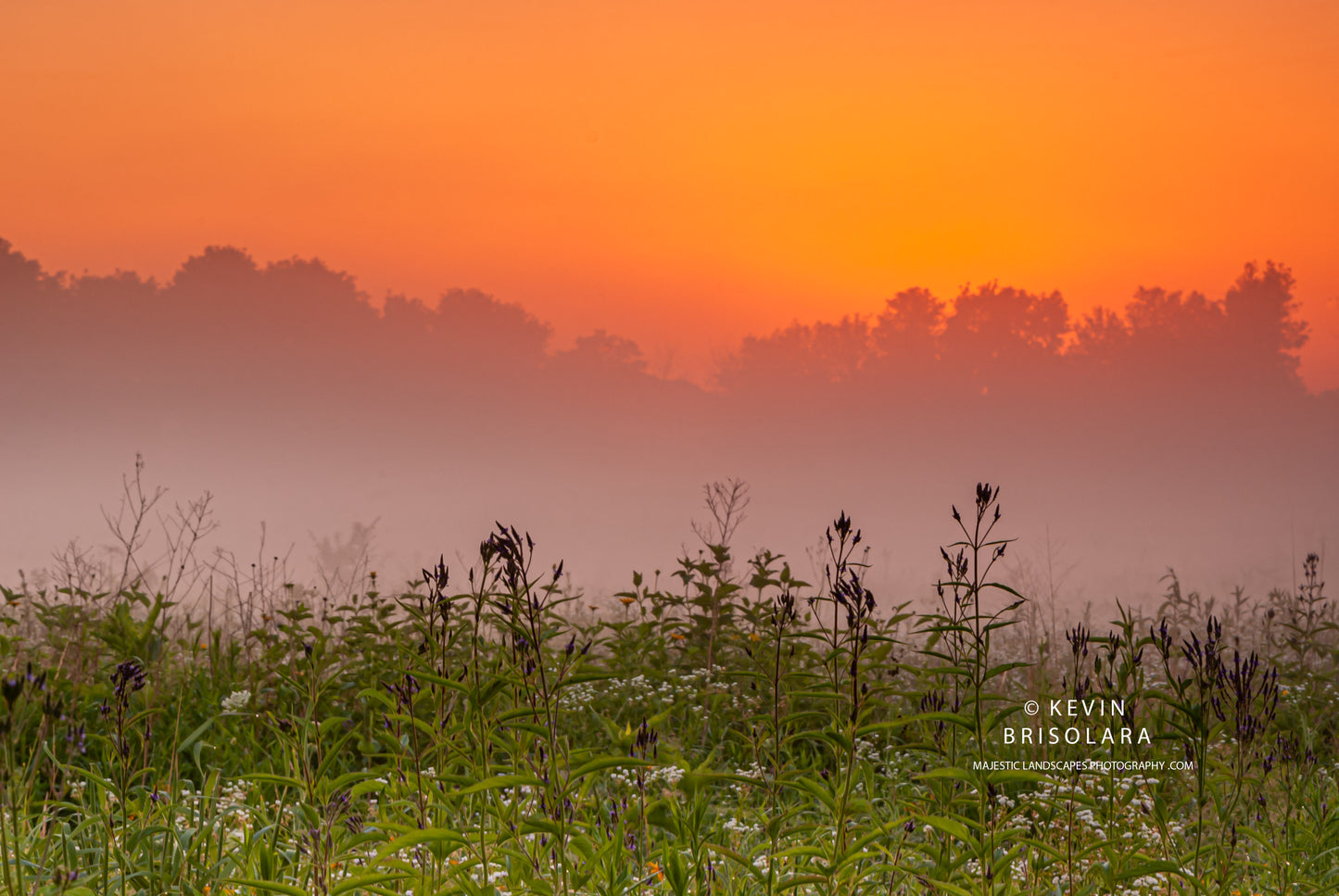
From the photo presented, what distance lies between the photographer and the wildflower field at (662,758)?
2598 mm

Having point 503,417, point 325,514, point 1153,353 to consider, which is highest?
point 1153,353

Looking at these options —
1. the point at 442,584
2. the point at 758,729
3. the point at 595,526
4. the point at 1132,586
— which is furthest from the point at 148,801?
the point at 595,526

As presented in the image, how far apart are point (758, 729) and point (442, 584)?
431cm

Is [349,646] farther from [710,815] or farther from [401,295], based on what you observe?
[401,295]

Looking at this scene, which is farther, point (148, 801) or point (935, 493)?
point (935, 493)

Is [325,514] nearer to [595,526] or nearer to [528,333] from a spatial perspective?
[595,526]

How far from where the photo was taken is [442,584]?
284cm

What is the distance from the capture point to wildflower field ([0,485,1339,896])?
2.60m

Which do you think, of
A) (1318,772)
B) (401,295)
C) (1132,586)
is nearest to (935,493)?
(1132,586)

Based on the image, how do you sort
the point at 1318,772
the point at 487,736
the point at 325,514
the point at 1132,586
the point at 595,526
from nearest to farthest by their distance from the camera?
the point at 487,736 < the point at 1318,772 < the point at 1132,586 < the point at 325,514 < the point at 595,526

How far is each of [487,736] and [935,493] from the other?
108 ft

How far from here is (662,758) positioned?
4652 millimetres

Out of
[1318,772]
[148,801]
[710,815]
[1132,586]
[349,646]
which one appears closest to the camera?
[148,801]

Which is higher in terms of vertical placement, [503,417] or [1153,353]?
[1153,353]
